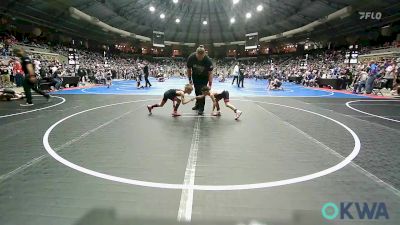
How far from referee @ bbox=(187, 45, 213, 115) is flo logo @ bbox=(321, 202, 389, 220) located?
18.8 ft

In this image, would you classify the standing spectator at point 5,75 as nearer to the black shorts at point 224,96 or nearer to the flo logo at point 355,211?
the black shorts at point 224,96

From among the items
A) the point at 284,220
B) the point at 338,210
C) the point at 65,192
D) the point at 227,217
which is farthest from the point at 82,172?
the point at 338,210

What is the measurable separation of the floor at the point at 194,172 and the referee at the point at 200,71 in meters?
2.05

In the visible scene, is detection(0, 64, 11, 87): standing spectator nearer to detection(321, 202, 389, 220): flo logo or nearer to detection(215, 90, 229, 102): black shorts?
detection(215, 90, 229, 102): black shorts

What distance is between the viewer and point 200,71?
27.5ft

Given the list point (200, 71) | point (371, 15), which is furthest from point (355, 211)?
point (371, 15)

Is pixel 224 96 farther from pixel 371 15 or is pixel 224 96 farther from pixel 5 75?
pixel 371 15

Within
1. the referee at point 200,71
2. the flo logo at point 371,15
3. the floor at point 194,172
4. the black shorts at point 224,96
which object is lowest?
the floor at point 194,172

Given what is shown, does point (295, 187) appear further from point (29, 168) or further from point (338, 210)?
point (29, 168)

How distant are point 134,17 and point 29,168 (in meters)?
43.8

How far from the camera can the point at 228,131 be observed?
5996 millimetres

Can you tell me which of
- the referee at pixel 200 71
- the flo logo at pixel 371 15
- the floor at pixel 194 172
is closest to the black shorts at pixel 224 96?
the referee at pixel 200 71

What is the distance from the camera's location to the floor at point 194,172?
2.60m

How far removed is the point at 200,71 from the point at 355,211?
6371 millimetres
